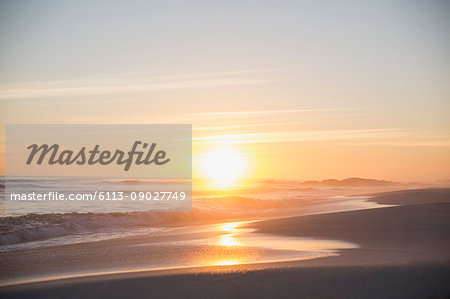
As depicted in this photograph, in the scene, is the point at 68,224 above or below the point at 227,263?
above

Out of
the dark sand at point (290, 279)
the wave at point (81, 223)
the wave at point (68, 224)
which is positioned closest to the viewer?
the dark sand at point (290, 279)

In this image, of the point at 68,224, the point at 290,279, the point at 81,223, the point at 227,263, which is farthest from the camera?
the point at 81,223

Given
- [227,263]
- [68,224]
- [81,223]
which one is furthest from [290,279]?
[81,223]

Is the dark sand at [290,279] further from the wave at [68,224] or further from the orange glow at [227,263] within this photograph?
the wave at [68,224]

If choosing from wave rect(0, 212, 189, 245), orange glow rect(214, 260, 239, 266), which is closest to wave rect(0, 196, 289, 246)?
wave rect(0, 212, 189, 245)

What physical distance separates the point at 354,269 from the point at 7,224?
44.9ft

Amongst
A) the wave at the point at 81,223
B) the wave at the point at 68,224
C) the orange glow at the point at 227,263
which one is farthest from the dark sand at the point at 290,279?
the wave at the point at 81,223

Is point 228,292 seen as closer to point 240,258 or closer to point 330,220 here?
point 240,258

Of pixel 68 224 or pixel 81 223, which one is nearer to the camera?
pixel 68 224

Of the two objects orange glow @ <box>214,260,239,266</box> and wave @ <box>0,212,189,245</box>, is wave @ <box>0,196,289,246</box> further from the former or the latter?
orange glow @ <box>214,260,239,266</box>

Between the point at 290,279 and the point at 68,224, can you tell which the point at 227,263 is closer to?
the point at 290,279

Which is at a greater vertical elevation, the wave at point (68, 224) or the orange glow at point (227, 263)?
the wave at point (68, 224)

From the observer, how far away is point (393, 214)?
57.9 ft

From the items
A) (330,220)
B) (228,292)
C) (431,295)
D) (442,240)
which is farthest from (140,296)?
(330,220)
